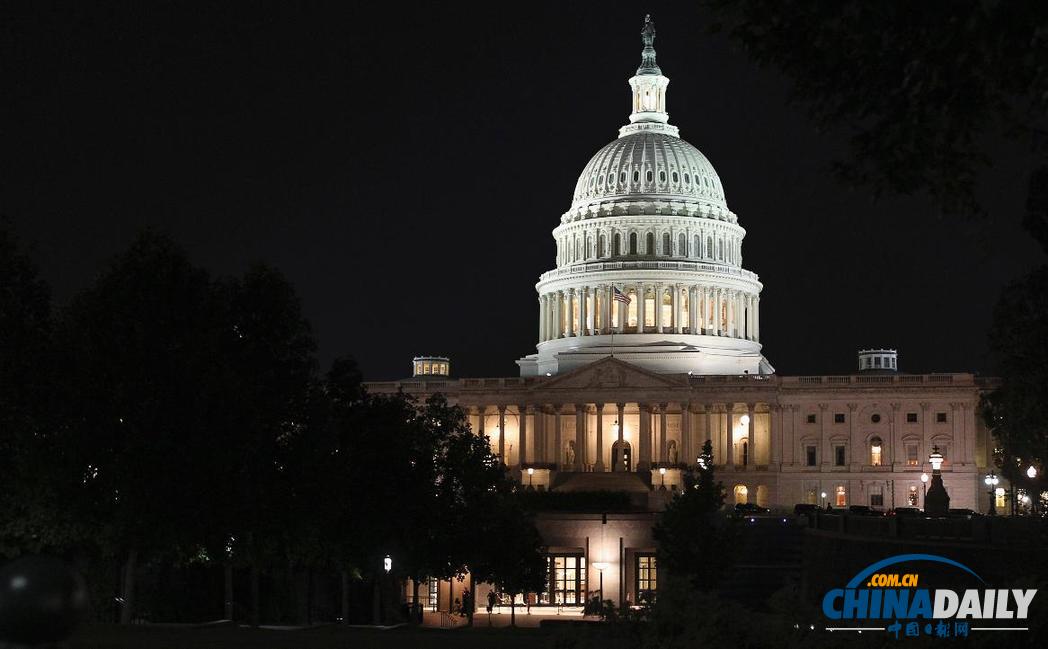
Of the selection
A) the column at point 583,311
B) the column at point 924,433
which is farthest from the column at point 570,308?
the column at point 924,433

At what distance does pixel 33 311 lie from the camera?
56688 mm

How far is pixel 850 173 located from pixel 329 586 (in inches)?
2487

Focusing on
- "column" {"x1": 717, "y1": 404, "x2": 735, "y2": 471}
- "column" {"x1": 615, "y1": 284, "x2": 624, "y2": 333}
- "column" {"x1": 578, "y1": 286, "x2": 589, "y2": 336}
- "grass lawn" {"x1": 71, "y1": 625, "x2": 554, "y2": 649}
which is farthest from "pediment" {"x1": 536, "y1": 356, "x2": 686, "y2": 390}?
"grass lawn" {"x1": 71, "y1": 625, "x2": 554, "y2": 649}

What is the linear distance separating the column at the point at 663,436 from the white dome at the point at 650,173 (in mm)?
28655

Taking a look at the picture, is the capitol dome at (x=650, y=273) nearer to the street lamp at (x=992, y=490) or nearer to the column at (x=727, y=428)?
the column at (x=727, y=428)

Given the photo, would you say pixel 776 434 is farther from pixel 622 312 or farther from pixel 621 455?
pixel 622 312

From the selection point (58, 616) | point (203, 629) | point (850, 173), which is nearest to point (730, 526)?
point (203, 629)

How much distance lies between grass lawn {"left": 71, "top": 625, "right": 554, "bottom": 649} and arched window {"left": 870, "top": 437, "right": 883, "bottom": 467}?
113 m

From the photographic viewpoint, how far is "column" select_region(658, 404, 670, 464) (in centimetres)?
15588

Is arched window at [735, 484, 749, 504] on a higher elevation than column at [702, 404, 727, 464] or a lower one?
lower

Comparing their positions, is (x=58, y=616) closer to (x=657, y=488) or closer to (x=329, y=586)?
(x=329, y=586)

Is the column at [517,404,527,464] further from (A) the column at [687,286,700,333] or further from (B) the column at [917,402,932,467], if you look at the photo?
(B) the column at [917,402,932,467]

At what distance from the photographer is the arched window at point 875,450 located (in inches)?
6112

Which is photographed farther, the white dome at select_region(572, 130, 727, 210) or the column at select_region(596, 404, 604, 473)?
the white dome at select_region(572, 130, 727, 210)
